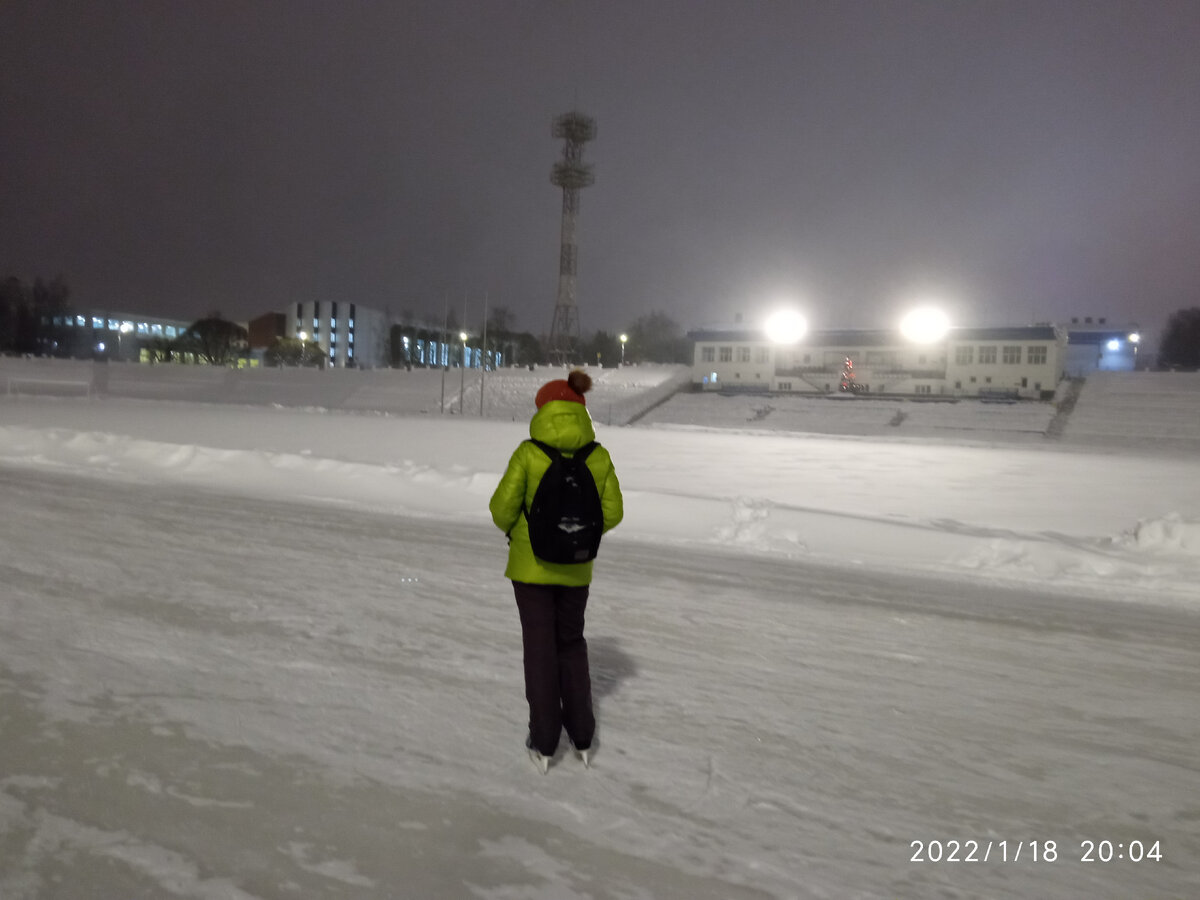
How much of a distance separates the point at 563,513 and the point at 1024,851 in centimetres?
225

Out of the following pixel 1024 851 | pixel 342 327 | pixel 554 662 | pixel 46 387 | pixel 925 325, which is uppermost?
pixel 342 327

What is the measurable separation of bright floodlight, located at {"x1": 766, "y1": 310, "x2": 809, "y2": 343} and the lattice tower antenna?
693 inches

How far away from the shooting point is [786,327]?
5994 cm

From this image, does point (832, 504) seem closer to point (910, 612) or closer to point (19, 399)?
point (910, 612)

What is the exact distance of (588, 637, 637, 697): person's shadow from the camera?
15.2 ft

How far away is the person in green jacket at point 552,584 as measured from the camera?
3.41 meters

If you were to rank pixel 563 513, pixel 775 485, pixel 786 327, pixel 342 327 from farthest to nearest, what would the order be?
pixel 342 327 < pixel 786 327 < pixel 775 485 < pixel 563 513

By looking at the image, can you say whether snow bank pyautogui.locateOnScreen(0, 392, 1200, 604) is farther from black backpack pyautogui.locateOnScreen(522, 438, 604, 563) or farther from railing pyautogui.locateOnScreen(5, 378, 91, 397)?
railing pyautogui.locateOnScreen(5, 378, 91, 397)

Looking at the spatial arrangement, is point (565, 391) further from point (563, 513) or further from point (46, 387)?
point (46, 387)

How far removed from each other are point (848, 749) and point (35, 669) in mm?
4429

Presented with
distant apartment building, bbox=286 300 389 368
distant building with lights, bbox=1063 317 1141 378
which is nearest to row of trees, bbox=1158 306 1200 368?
distant building with lights, bbox=1063 317 1141 378

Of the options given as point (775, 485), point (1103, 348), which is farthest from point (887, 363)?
point (775, 485)

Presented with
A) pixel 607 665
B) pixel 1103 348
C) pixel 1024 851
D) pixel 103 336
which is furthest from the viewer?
pixel 103 336

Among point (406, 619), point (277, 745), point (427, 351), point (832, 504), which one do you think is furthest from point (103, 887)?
point (427, 351)
